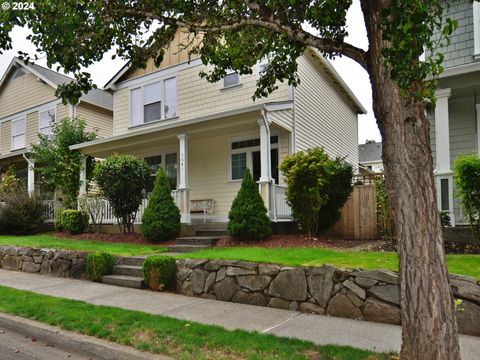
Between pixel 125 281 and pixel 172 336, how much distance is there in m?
3.41

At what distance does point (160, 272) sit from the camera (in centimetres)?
725

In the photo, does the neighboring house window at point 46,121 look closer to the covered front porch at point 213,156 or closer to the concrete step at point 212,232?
the covered front porch at point 213,156

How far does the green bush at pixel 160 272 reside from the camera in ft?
23.8

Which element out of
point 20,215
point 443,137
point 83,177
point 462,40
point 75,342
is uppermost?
point 462,40

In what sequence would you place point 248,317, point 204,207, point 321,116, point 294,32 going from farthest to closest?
point 321,116 < point 204,207 < point 248,317 < point 294,32

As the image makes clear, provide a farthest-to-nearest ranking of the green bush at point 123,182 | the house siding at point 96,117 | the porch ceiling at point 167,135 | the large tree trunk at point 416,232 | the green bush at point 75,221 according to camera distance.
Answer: the house siding at point 96,117 < the green bush at point 75,221 < the green bush at point 123,182 < the porch ceiling at point 167,135 < the large tree trunk at point 416,232

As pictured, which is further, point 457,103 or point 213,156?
point 213,156

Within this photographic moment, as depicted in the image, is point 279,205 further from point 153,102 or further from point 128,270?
point 153,102

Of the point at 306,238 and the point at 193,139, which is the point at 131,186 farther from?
the point at 306,238

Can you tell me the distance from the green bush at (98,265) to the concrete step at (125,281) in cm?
19

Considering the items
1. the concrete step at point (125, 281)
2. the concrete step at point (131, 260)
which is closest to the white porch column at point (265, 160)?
the concrete step at point (131, 260)

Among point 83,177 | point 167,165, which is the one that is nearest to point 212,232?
point 167,165

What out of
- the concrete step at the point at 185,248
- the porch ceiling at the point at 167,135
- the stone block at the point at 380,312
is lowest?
the stone block at the point at 380,312

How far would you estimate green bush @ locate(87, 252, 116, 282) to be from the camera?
27.2 feet
